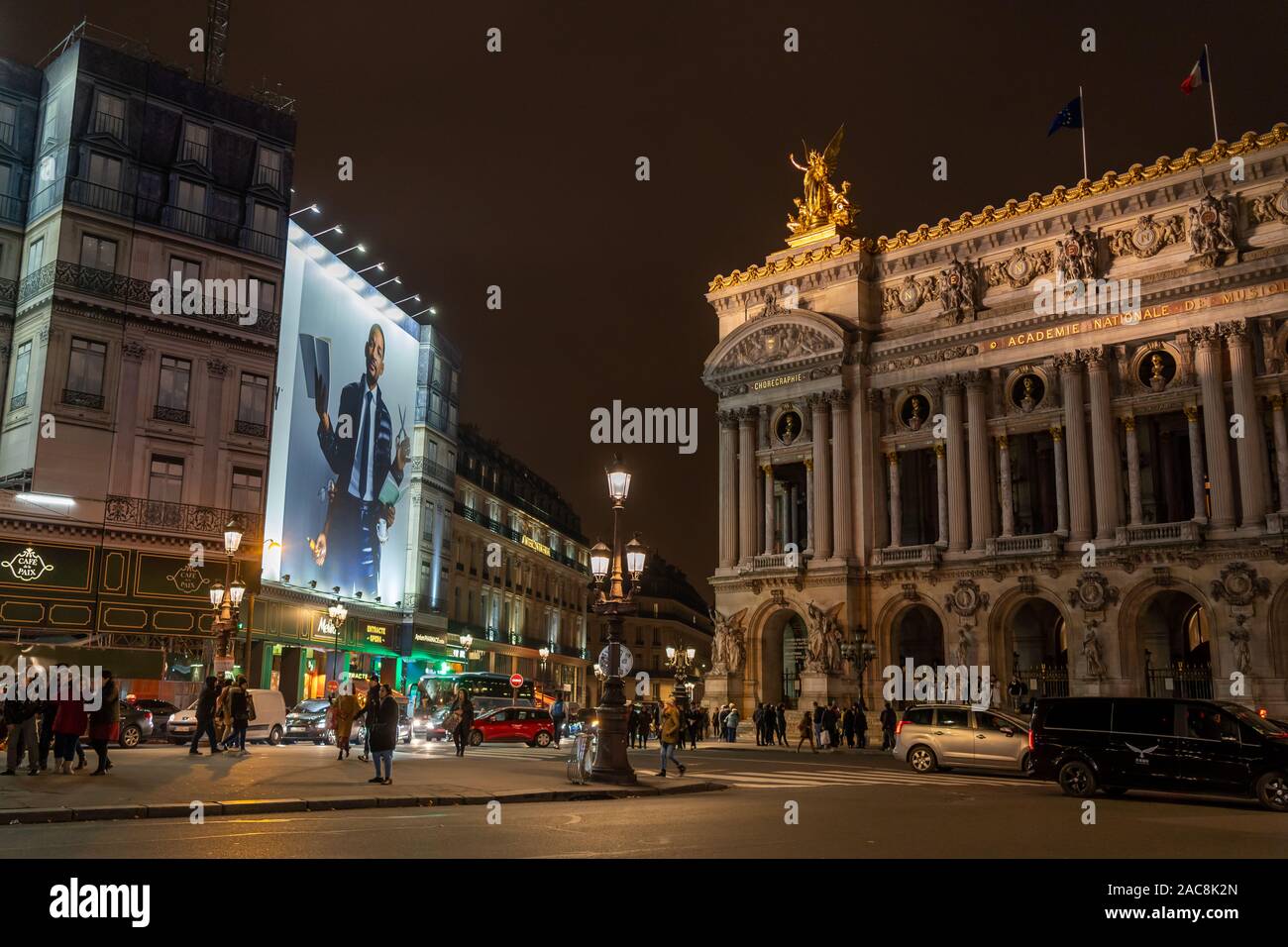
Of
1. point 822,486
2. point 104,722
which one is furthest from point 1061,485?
point 104,722

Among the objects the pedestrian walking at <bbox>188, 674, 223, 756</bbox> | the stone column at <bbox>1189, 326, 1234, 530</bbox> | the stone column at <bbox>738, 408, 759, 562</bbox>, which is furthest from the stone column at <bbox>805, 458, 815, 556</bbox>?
the pedestrian walking at <bbox>188, 674, 223, 756</bbox>

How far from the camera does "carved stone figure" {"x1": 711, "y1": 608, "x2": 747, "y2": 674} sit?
49.9 meters

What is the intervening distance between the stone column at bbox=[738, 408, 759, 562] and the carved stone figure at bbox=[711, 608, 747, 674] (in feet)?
9.52

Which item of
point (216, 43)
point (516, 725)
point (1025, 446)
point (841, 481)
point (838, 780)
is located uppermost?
point (216, 43)

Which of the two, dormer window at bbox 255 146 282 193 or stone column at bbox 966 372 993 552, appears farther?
dormer window at bbox 255 146 282 193

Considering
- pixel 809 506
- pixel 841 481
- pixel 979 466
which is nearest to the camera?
pixel 979 466

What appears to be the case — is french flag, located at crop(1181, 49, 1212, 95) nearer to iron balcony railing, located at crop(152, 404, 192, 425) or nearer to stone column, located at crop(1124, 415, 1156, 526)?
stone column, located at crop(1124, 415, 1156, 526)

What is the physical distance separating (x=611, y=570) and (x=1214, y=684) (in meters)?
26.1

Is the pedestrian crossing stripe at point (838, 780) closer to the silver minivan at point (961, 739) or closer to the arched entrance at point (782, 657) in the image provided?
the silver minivan at point (961, 739)

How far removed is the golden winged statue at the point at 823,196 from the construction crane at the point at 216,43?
2709cm

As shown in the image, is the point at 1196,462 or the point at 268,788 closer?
the point at 268,788

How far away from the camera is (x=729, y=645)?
50.2 meters

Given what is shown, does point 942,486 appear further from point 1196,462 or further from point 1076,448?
point 1196,462

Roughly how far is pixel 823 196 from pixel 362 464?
2641 cm
